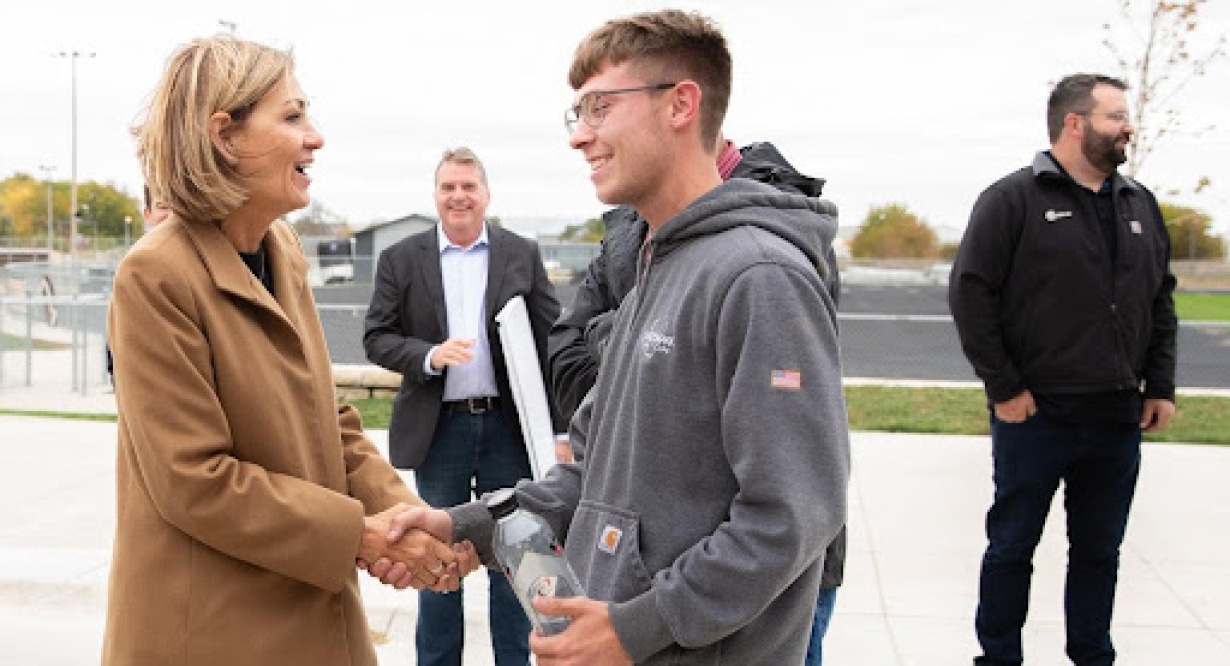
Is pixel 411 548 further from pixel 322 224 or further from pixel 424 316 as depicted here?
pixel 322 224

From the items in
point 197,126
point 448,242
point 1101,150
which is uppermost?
point 1101,150

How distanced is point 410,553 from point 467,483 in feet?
6.56

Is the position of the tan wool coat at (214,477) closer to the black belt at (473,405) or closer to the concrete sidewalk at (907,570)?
the black belt at (473,405)

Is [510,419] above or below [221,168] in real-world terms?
below

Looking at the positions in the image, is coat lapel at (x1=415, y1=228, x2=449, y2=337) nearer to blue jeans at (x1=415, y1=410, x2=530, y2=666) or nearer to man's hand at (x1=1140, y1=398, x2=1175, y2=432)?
blue jeans at (x1=415, y1=410, x2=530, y2=666)

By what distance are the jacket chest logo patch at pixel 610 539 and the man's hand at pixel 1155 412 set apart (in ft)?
11.5

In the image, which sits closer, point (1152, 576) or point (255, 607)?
point (255, 607)

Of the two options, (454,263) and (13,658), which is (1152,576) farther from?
(13,658)

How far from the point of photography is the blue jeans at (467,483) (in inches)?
195

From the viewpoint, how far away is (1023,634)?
567 cm

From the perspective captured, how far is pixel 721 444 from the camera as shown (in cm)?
223

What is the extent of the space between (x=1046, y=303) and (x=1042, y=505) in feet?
2.62

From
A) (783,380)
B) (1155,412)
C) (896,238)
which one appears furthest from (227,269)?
(896,238)

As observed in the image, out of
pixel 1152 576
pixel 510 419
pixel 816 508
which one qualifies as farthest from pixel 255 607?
pixel 1152 576
